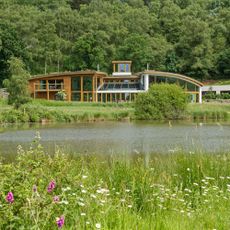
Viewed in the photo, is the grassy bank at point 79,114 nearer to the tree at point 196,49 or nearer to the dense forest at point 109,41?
the tree at point 196,49

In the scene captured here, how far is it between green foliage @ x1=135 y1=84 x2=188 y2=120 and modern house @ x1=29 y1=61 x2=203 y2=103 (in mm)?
9075

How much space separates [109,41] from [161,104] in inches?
951

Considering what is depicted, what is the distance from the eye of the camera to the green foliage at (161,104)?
30.8 meters

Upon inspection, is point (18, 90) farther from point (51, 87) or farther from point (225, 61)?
point (225, 61)

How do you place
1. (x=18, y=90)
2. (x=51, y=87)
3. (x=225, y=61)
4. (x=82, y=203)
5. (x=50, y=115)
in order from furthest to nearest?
(x=225, y=61)
(x=51, y=87)
(x=18, y=90)
(x=50, y=115)
(x=82, y=203)

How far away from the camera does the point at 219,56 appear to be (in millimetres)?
52844

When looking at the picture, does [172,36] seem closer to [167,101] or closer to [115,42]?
[115,42]

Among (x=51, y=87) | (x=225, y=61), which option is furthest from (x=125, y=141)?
(x=225, y=61)

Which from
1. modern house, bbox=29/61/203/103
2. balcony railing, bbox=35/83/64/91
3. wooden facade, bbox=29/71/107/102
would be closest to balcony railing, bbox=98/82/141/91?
modern house, bbox=29/61/203/103

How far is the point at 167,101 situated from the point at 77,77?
495 inches

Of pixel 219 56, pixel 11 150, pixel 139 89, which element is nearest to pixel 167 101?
pixel 139 89

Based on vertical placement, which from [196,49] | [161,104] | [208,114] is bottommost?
[208,114]

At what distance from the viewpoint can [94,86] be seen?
4112 centimetres

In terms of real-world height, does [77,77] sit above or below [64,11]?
below
